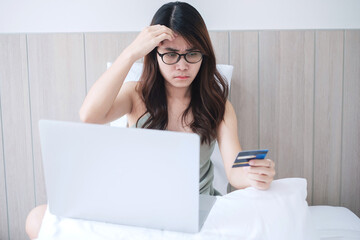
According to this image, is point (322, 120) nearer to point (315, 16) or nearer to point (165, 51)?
point (315, 16)

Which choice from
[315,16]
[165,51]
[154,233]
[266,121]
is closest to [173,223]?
[154,233]

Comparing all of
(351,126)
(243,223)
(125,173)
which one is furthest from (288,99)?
(125,173)

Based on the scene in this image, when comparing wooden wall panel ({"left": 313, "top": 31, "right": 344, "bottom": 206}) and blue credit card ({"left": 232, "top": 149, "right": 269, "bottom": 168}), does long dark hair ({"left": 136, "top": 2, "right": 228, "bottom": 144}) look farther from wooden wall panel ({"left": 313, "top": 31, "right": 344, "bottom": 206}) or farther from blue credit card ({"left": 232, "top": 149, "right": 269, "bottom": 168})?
wooden wall panel ({"left": 313, "top": 31, "right": 344, "bottom": 206})

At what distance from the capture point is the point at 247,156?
0.83 meters

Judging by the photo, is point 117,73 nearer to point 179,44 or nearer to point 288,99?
point 179,44

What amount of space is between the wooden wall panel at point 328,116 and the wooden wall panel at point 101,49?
99 centimetres

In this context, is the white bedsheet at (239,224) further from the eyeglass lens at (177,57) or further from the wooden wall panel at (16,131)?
the wooden wall panel at (16,131)

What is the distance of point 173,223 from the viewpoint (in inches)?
27.8

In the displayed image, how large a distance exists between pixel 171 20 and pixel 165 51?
0.11m

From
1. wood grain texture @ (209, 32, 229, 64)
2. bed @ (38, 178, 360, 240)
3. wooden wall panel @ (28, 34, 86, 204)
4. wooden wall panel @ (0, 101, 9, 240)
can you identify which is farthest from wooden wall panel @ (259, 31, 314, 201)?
wooden wall panel @ (0, 101, 9, 240)

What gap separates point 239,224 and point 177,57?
0.64 meters

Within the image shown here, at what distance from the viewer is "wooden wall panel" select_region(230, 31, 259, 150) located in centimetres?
168

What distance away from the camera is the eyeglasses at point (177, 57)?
3.83ft

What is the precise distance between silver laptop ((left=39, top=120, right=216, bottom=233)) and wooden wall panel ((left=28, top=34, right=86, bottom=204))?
3.65 feet
